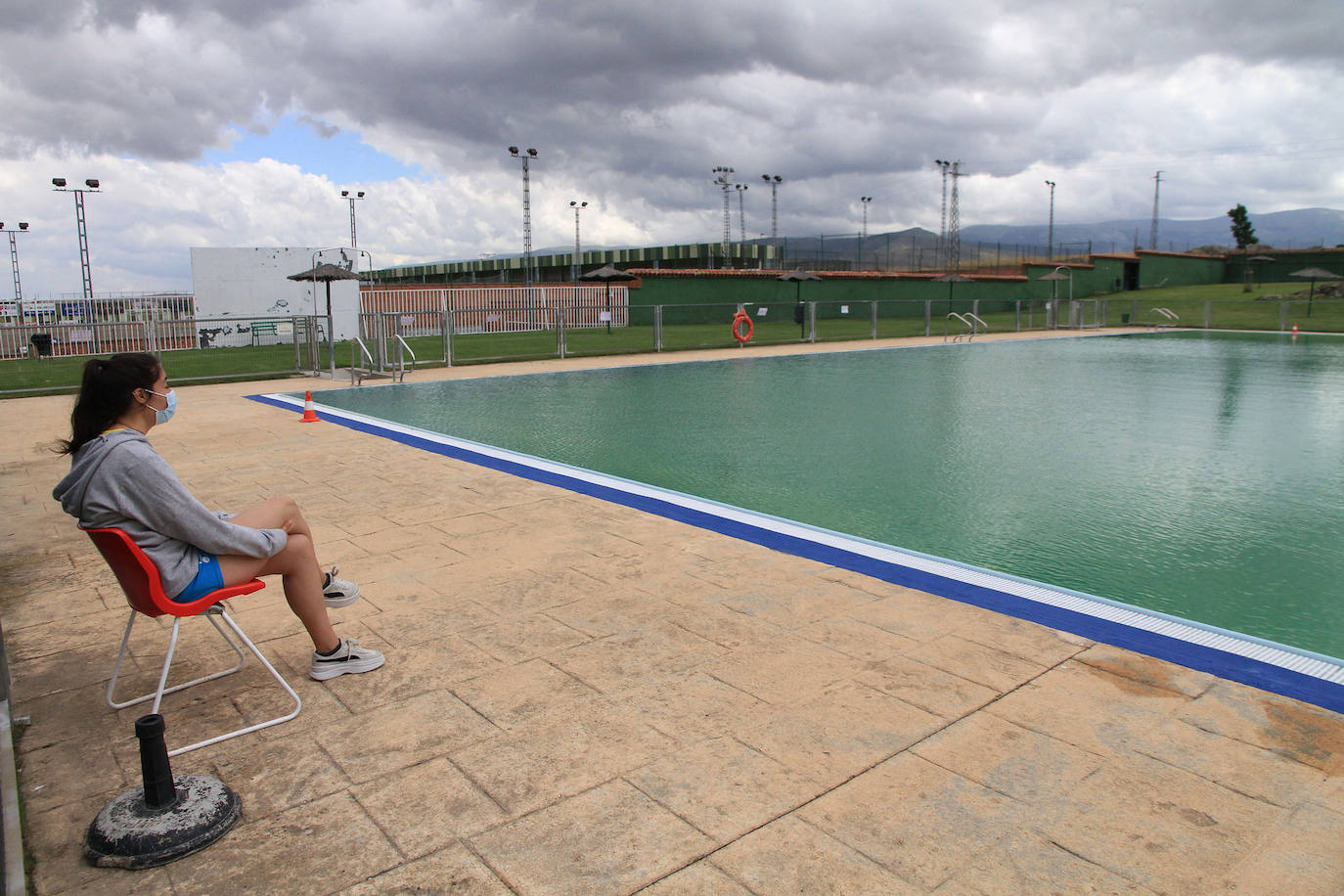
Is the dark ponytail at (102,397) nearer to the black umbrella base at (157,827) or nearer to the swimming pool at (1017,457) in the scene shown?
the black umbrella base at (157,827)

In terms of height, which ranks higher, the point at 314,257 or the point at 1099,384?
the point at 314,257

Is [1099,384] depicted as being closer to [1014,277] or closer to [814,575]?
[814,575]

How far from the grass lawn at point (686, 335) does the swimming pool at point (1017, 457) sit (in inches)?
208

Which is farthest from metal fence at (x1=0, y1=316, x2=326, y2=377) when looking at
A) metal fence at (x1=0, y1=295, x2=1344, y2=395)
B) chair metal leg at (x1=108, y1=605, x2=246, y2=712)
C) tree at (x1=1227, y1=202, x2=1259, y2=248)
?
tree at (x1=1227, y1=202, x2=1259, y2=248)

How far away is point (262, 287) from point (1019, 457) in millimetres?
29456

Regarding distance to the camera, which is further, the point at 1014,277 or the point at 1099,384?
the point at 1014,277

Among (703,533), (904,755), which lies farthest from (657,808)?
(703,533)

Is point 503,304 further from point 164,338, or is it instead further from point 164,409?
point 164,409

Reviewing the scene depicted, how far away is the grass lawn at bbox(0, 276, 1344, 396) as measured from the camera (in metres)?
17.6

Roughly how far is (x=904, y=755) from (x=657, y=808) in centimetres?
84

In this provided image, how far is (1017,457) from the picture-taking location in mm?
8250

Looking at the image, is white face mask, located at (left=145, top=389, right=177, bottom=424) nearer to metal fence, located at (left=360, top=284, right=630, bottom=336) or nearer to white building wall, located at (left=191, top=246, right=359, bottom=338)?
metal fence, located at (left=360, top=284, right=630, bottom=336)

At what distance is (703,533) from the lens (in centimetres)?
538

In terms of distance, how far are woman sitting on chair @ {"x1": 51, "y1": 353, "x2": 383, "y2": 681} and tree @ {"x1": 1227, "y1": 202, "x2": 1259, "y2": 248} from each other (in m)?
88.1
